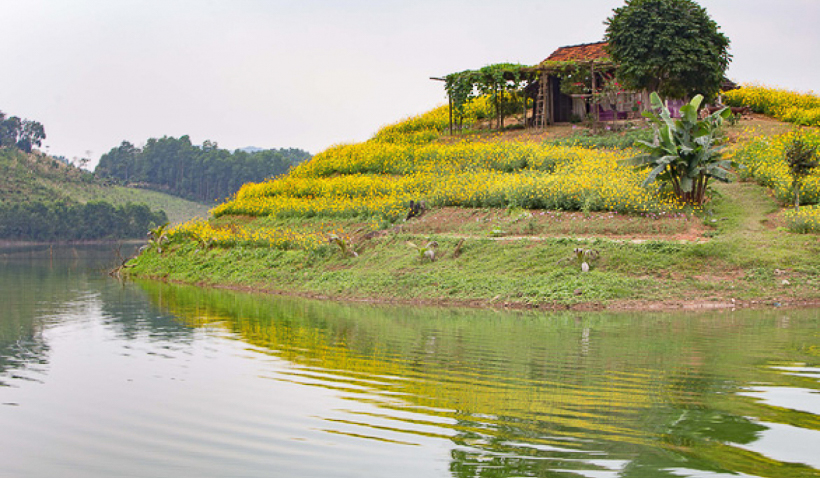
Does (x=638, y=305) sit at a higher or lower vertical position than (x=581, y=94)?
lower

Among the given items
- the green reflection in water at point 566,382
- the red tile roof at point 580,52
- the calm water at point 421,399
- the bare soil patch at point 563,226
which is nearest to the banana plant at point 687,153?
the bare soil patch at point 563,226

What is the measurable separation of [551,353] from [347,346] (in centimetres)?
289

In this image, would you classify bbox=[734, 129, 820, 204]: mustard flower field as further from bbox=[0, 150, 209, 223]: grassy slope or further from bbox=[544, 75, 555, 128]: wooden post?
bbox=[0, 150, 209, 223]: grassy slope

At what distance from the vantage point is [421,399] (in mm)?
7387

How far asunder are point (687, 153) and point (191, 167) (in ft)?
341

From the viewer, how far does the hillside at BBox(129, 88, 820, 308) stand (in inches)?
660

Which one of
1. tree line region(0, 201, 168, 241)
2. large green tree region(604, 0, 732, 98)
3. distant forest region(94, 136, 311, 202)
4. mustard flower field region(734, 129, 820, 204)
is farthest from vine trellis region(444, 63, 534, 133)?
distant forest region(94, 136, 311, 202)

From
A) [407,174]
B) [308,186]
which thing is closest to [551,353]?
[407,174]

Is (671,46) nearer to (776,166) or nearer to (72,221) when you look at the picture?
(776,166)

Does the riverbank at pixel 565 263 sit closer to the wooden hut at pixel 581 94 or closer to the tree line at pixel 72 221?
the wooden hut at pixel 581 94

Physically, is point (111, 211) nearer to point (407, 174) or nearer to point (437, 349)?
point (407, 174)

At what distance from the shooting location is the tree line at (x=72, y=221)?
71938mm

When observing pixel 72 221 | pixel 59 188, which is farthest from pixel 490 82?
pixel 59 188

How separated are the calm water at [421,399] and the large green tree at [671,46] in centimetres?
1684
